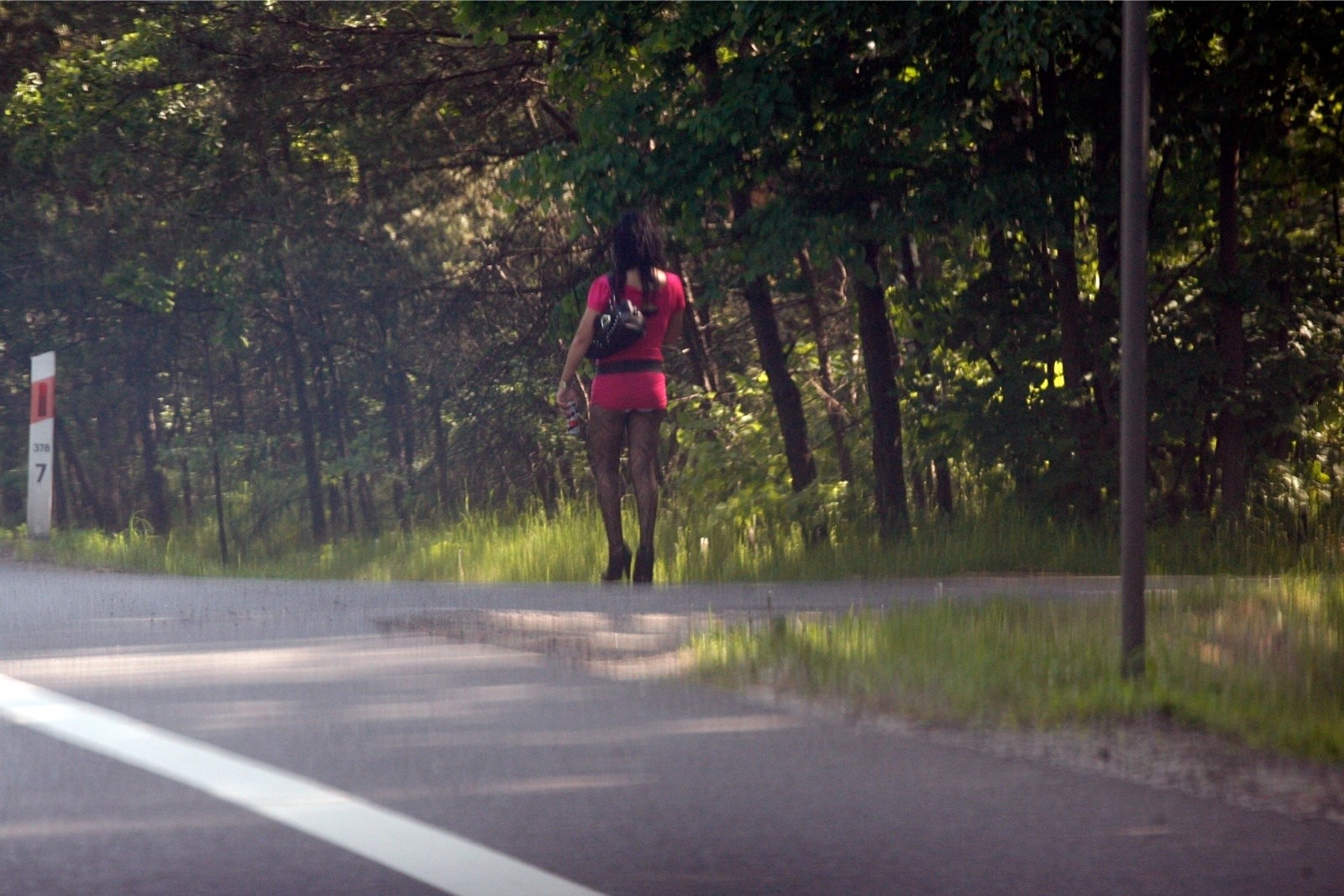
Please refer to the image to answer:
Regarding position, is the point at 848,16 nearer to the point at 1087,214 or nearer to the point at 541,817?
the point at 1087,214

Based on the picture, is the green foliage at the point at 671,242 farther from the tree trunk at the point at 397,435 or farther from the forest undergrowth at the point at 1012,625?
the forest undergrowth at the point at 1012,625

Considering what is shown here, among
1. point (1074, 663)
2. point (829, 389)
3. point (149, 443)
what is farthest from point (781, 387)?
point (149, 443)

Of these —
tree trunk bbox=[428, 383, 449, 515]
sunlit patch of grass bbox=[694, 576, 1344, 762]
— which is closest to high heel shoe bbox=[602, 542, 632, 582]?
sunlit patch of grass bbox=[694, 576, 1344, 762]

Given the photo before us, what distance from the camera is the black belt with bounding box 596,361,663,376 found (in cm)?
1097

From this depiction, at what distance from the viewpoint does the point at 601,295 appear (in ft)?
35.6

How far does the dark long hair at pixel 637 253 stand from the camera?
1080cm

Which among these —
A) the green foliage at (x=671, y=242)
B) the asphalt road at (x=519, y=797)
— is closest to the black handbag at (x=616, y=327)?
the green foliage at (x=671, y=242)

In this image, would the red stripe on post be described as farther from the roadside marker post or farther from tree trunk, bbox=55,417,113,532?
tree trunk, bbox=55,417,113,532

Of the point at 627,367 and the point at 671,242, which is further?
the point at 671,242

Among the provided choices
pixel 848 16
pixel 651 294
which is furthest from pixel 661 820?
pixel 848 16

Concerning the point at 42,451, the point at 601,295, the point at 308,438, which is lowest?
the point at 42,451

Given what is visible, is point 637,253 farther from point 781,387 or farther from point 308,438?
point 308,438

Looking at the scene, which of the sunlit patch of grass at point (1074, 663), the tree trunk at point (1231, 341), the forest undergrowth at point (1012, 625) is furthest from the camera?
the tree trunk at point (1231, 341)

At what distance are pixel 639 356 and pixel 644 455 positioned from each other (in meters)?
→ 0.58
